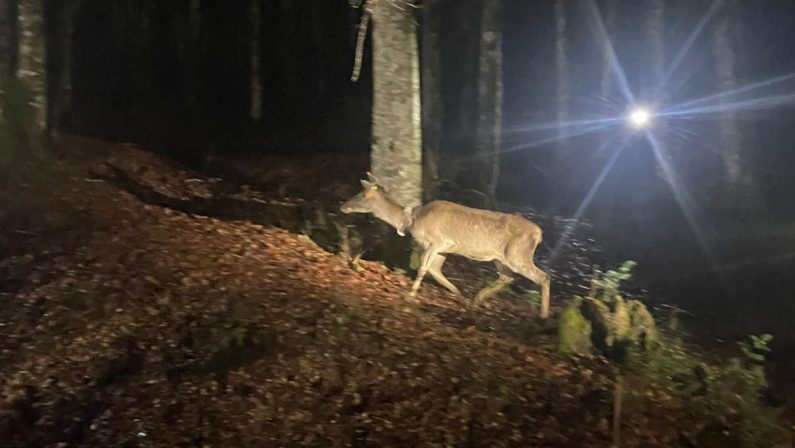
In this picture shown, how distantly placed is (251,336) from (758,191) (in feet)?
54.7

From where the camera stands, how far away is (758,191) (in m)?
20.7

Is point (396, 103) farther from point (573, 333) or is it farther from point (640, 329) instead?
point (640, 329)

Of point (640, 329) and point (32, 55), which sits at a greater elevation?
point (32, 55)

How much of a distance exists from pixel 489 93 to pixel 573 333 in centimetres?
1127

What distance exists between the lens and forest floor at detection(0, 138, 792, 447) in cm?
679

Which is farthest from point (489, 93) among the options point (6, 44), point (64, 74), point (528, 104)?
point (528, 104)

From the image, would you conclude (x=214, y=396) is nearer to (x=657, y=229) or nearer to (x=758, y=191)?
(x=657, y=229)

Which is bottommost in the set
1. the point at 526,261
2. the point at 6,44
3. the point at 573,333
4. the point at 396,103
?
the point at 573,333

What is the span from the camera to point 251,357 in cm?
761

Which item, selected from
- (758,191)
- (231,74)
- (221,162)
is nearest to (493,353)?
(221,162)

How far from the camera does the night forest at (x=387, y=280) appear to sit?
278 inches

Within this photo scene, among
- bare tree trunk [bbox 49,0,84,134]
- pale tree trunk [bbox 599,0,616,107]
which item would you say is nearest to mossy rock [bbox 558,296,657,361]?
bare tree trunk [bbox 49,0,84,134]

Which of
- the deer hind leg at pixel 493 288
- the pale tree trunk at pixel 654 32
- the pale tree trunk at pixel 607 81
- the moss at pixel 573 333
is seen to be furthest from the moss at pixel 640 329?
the pale tree trunk at pixel 607 81

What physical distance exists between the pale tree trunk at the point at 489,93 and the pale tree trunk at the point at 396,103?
6243mm
